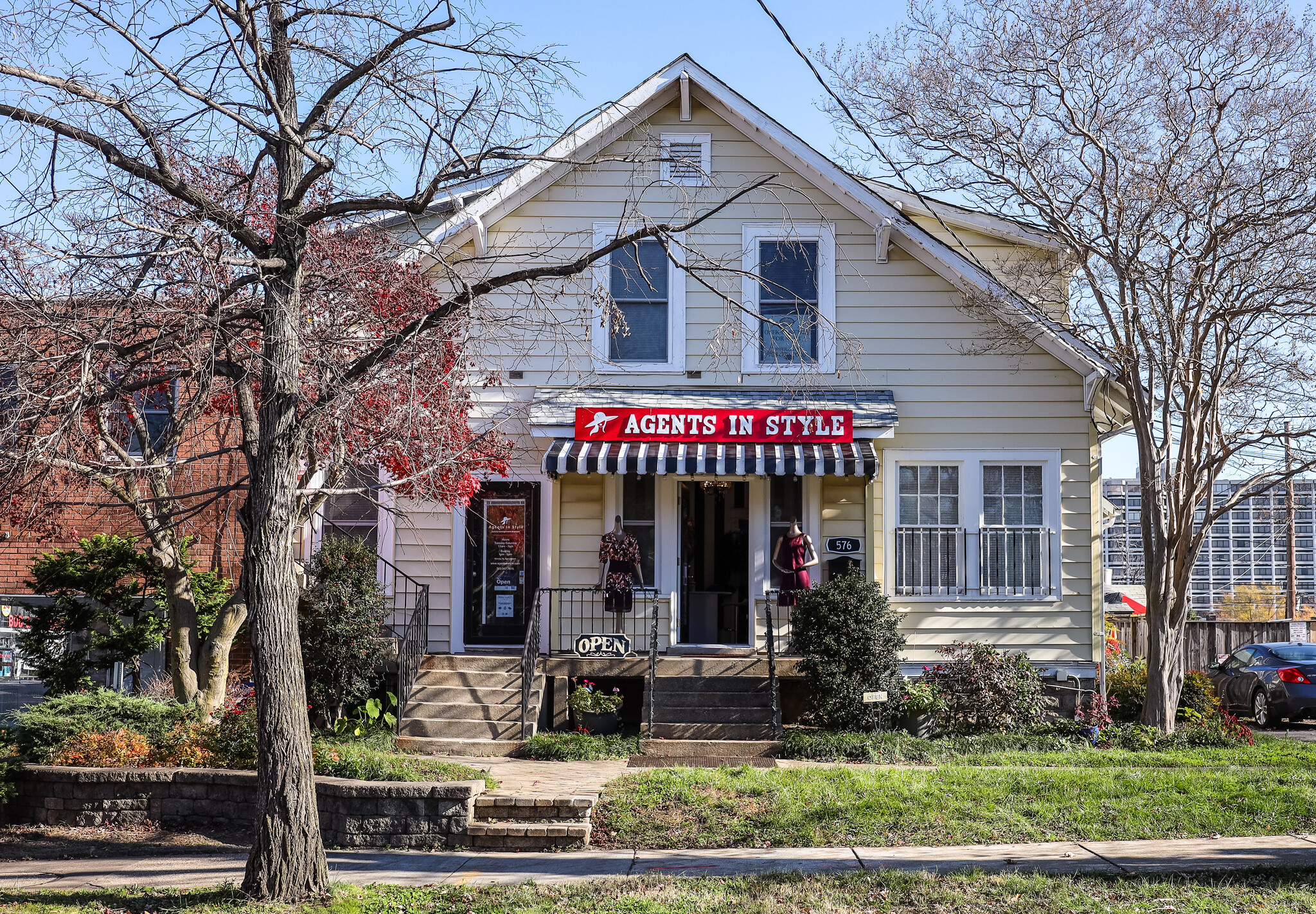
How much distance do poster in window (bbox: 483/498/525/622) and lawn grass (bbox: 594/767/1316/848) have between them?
498cm

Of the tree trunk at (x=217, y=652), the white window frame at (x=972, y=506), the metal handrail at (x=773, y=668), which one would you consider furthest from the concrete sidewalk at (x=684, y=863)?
the white window frame at (x=972, y=506)

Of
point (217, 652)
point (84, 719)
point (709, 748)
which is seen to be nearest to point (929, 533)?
point (709, 748)

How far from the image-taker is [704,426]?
Result: 1416 centimetres

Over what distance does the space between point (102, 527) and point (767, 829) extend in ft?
33.8

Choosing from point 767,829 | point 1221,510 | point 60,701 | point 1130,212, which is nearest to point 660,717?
point 767,829

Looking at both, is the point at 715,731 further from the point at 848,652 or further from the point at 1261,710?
the point at 1261,710

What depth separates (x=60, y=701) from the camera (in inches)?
425

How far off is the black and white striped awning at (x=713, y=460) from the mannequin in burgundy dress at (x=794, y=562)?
3.25ft

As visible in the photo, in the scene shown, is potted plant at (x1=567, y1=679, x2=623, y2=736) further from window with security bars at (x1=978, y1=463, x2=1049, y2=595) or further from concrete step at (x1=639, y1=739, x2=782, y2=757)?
window with security bars at (x1=978, y1=463, x2=1049, y2=595)

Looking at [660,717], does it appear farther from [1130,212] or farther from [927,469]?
[1130,212]

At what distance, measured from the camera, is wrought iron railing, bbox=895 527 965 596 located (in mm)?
14523

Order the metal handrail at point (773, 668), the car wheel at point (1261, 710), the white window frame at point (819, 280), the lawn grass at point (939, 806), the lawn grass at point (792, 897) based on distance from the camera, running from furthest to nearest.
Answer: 1. the car wheel at point (1261, 710)
2. the white window frame at point (819, 280)
3. the metal handrail at point (773, 668)
4. the lawn grass at point (939, 806)
5. the lawn grass at point (792, 897)

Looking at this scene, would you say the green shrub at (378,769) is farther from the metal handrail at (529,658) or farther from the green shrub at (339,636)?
the metal handrail at (529,658)

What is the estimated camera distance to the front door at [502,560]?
48.7ft
